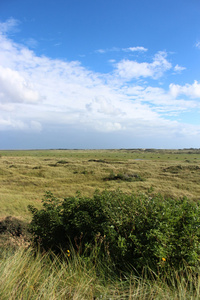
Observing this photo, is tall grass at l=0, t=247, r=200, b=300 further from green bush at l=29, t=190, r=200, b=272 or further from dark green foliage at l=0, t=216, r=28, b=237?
dark green foliage at l=0, t=216, r=28, b=237

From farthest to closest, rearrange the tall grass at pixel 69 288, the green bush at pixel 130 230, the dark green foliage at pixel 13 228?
1. the dark green foliage at pixel 13 228
2. the green bush at pixel 130 230
3. the tall grass at pixel 69 288

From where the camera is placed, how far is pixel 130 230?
5.92 metres

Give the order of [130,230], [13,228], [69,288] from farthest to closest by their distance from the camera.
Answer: [13,228], [130,230], [69,288]

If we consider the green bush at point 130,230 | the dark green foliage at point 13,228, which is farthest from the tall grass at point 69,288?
the dark green foliage at point 13,228

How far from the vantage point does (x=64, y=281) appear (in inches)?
160

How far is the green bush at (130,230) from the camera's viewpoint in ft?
16.4

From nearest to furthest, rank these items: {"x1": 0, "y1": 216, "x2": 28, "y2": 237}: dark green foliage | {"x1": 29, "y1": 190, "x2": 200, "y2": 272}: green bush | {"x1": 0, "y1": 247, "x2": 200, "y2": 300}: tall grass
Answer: {"x1": 0, "y1": 247, "x2": 200, "y2": 300}: tall grass
{"x1": 29, "y1": 190, "x2": 200, "y2": 272}: green bush
{"x1": 0, "y1": 216, "x2": 28, "y2": 237}: dark green foliage

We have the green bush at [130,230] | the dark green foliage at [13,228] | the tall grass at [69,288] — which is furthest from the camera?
the dark green foliage at [13,228]

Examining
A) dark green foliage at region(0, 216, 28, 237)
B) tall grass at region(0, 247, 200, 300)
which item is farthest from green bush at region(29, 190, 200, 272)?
dark green foliage at region(0, 216, 28, 237)

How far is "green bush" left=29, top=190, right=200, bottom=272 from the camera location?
5.00 metres

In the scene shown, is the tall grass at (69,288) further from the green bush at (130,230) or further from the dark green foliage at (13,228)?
the dark green foliage at (13,228)

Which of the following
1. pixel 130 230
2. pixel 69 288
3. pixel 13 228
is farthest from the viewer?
pixel 13 228

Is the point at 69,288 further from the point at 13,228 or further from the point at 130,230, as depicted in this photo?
the point at 13,228

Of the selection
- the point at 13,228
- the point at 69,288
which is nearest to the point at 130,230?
the point at 69,288
